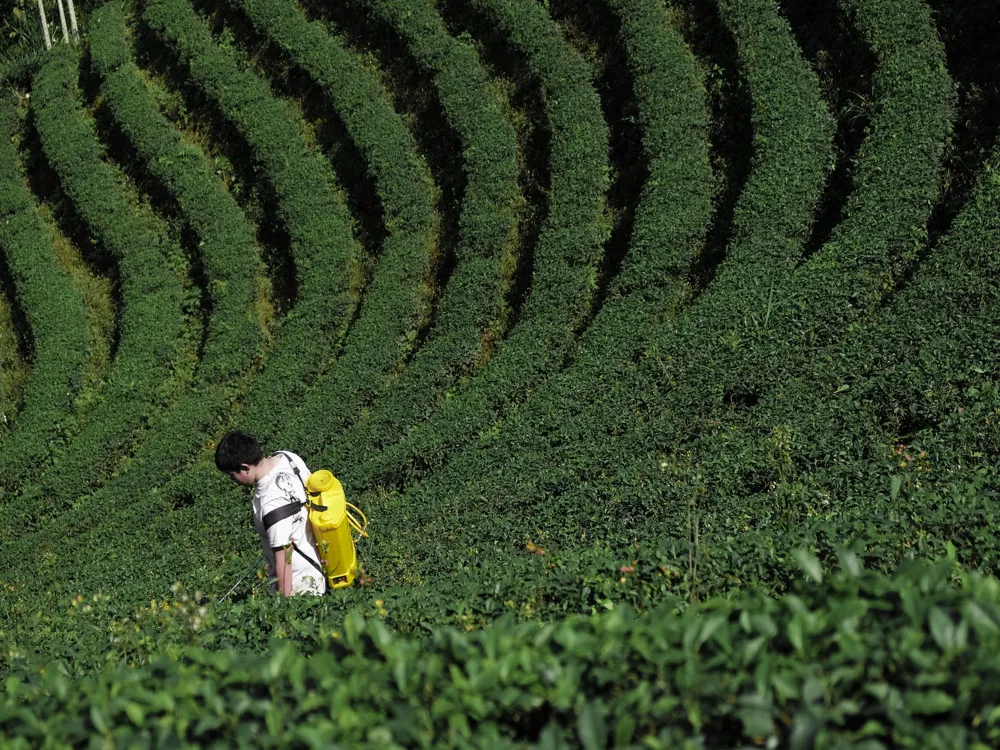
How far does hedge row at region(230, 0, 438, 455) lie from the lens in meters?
12.1


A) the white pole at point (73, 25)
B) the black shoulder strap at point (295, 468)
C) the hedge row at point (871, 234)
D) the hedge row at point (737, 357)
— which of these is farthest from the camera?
the white pole at point (73, 25)

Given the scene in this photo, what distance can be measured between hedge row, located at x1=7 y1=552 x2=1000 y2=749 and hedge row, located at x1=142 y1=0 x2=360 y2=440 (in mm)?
9879

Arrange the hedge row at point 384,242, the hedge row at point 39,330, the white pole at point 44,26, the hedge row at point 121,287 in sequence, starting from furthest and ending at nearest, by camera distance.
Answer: the white pole at point 44,26 < the hedge row at point 39,330 < the hedge row at point 121,287 < the hedge row at point 384,242

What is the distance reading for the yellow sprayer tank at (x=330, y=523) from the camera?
562 cm

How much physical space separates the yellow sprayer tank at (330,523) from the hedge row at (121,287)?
29.4ft

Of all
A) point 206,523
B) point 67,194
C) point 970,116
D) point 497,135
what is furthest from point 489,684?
point 67,194

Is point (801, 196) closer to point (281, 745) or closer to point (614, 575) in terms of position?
point (614, 575)

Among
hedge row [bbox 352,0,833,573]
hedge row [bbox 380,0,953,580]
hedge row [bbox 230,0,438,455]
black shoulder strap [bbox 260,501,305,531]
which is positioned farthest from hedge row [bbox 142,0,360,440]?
black shoulder strap [bbox 260,501,305,531]

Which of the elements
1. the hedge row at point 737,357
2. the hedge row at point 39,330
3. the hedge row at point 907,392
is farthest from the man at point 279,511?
the hedge row at point 39,330

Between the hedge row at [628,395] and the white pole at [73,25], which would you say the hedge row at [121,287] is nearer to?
the white pole at [73,25]

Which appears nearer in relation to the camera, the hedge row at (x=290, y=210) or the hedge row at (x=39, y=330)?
the hedge row at (x=290, y=210)

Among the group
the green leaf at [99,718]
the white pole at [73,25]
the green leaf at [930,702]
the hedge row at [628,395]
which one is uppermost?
the white pole at [73,25]

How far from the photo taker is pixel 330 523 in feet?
18.5

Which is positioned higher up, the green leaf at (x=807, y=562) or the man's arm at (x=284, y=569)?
the green leaf at (x=807, y=562)
